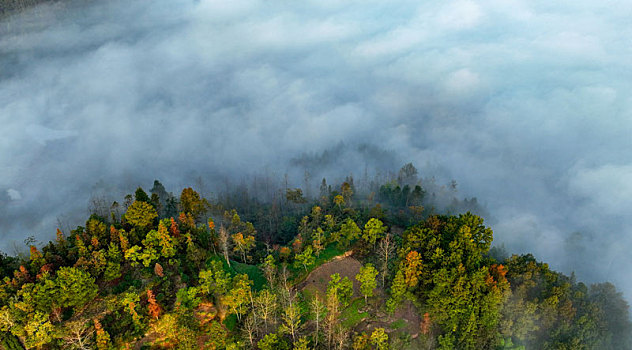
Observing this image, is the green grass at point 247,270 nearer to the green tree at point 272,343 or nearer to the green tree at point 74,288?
the green tree at point 272,343

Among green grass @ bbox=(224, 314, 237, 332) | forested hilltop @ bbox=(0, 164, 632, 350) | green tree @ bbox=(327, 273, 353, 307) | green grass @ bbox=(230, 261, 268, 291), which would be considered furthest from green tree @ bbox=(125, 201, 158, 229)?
green tree @ bbox=(327, 273, 353, 307)

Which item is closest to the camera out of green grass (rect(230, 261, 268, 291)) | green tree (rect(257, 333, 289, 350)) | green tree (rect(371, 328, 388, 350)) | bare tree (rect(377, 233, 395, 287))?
green tree (rect(257, 333, 289, 350))

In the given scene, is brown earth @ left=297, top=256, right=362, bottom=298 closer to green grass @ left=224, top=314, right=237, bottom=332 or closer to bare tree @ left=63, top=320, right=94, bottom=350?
green grass @ left=224, top=314, right=237, bottom=332

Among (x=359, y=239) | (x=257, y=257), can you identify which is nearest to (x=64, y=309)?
(x=257, y=257)

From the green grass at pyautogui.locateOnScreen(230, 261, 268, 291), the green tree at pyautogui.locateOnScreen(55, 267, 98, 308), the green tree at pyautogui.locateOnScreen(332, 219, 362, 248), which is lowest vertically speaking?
the green grass at pyautogui.locateOnScreen(230, 261, 268, 291)

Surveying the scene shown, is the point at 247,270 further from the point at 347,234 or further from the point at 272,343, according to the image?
the point at 347,234

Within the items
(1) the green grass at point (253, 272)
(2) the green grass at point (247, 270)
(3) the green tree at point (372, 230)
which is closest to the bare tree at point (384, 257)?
(3) the green tree at point (372, 230)
